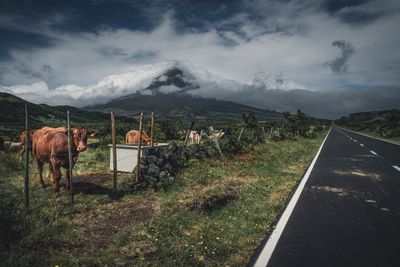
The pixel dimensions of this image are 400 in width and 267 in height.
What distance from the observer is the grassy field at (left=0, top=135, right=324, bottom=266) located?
198 inches

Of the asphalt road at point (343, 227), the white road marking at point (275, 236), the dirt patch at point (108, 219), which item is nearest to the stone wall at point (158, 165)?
the dirt patch at point (108, 219)

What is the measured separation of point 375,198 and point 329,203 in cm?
159

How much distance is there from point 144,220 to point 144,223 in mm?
307

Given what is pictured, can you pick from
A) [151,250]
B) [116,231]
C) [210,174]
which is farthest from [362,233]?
[210,174]

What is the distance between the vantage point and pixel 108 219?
705cm

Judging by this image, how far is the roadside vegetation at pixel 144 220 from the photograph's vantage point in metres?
5.04

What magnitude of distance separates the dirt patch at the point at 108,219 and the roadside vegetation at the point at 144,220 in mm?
19

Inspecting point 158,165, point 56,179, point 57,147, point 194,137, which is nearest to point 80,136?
point 57,147

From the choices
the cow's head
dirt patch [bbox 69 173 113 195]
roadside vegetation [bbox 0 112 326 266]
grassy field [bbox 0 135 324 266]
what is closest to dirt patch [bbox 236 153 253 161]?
roadside vegetation [bbox 0 112 326 266]

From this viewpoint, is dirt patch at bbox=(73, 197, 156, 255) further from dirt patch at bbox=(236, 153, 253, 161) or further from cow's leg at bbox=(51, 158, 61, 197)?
dirt patch at bbox=(236, 153, 253, 161)

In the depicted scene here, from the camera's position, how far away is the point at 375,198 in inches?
333

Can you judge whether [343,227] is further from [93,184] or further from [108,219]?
[93,184]

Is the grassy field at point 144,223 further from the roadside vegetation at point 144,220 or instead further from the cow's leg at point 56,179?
the cow's leg at point 56,179

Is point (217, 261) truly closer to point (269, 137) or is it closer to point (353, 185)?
point (353, 185)
